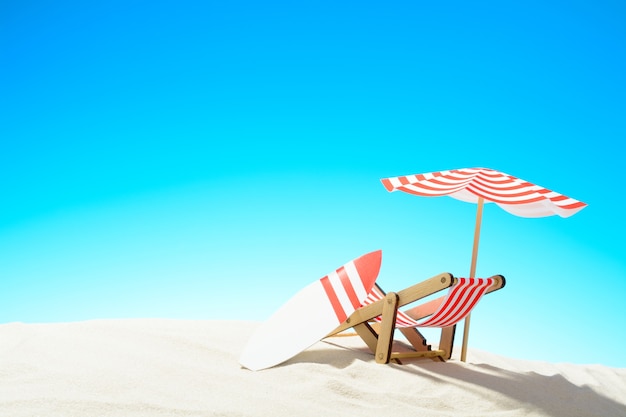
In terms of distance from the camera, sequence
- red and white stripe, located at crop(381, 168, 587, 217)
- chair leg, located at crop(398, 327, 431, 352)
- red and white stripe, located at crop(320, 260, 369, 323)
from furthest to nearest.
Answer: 1. chair leg, located at crop(398, 327, 431, 352)
2. red and white stripe, located at crop(381, 168, 587, 217)
3. red and white stripe, located at crop(320, 260, 369, 323)

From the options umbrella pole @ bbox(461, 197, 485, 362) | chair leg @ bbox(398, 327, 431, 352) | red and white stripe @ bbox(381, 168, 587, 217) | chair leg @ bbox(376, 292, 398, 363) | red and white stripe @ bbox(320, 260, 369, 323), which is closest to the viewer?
chair leg @ bbox(376, 292, 398, 363)

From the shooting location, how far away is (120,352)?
13.6 ft

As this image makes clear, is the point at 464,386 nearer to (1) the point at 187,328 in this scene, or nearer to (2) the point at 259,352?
(2) the point at 259,352

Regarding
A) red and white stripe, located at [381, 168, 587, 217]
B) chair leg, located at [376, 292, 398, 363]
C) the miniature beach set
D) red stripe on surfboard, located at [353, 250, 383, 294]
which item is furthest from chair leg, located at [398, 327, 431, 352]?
red and white stripe, located at [381, 168, 587, 217]

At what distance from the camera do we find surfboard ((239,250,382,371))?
4520 mm

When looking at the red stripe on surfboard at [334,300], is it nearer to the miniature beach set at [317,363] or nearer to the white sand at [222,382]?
the miniature beach set at [317,363]

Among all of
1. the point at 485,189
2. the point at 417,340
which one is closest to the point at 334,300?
the point at 417,340

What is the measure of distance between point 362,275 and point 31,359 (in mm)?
2455

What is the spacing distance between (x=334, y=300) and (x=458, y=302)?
98cm

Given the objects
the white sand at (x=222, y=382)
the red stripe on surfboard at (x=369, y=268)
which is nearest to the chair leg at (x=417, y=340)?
the white sand at (x=222, y=382)

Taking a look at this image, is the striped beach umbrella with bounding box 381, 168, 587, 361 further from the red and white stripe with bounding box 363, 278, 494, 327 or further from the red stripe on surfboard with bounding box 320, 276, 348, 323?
the red stripe on surfboard with bounding box 320, 276, 348, 323

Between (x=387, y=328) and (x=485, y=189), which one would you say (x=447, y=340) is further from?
(x=485, y=189)

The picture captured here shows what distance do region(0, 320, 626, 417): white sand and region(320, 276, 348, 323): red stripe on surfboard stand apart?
316 mm

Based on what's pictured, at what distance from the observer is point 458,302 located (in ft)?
15.0
